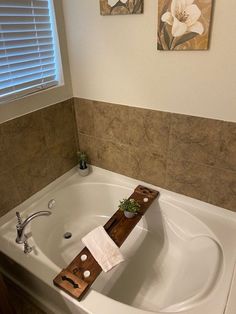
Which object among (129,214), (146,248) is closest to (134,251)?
(146,248)

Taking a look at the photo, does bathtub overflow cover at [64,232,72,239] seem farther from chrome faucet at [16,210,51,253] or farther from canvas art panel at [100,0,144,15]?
canvas art panel at [100,0,144,15]

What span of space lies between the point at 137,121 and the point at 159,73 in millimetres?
367

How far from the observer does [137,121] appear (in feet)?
5.53

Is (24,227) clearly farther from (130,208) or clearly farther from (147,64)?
(147,64)

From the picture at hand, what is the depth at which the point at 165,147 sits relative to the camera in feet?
5.40

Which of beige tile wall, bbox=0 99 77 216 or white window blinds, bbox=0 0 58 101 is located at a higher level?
white window blinds, bbox=0 0 58 101

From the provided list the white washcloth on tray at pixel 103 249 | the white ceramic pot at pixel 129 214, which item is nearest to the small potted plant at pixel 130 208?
the white ceramic pot at pixel 129 214

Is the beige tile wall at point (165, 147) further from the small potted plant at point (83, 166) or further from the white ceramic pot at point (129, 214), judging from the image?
the white ceramic pot at point (129, 214)

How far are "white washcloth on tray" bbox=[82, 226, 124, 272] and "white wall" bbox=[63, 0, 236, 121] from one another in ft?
2.97

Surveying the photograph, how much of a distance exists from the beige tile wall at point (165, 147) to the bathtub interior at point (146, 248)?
21 centimetres

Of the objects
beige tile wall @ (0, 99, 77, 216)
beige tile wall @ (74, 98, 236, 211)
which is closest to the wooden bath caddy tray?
beige tile wall @ (74, 98, 236, 211)

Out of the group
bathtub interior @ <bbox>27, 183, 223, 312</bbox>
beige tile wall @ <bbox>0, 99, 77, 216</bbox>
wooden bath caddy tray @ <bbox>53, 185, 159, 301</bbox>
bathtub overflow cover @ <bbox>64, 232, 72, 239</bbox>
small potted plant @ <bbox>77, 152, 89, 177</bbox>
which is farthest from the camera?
small potted plant @ <bbox>77, 152, 89, 177</bbox>

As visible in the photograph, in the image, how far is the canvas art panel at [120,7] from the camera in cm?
135

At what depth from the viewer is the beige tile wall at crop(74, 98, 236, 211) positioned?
1.45m
